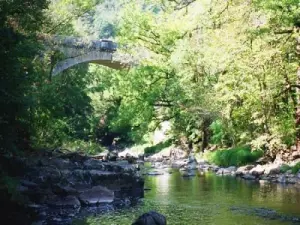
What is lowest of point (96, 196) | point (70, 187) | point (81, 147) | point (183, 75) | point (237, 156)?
point (96, 196)

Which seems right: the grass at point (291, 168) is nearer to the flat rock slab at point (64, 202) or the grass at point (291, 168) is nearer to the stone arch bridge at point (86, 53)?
the flat rock slab at point (64, 202)

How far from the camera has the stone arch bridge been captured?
1117 inches

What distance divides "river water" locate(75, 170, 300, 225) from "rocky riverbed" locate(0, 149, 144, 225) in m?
0.82

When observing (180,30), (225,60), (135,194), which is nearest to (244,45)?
(225,60)

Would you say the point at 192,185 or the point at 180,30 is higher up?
the point at 180,30

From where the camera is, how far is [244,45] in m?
22.3

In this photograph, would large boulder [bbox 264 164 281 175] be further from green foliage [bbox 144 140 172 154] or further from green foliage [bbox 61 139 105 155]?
green foliage [bbox 144 140 172 154]

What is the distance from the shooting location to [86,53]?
1253 inches

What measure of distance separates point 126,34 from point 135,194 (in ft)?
65.3

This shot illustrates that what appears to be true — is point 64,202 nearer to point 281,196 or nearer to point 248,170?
point 281,196

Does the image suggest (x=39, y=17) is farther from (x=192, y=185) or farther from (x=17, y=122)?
(x=192, y=185)

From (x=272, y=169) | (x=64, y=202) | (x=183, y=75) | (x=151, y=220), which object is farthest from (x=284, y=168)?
Result: (x=151, y=220)

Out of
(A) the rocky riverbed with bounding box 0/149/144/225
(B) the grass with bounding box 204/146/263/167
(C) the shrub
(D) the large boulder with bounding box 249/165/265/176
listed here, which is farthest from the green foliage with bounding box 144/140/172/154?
(A) the rocky riverbed with bounding box 0/149/144/225

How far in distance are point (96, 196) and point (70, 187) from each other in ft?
2.93
